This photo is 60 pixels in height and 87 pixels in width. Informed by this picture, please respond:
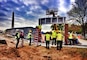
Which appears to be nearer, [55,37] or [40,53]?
[40,53]

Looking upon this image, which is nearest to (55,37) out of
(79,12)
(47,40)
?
(47,40)

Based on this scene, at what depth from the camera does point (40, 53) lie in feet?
30.7

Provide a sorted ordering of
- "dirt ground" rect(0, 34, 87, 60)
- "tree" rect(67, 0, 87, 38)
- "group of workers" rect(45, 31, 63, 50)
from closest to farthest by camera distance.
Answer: "dirt ground" rect(0, 34, 87, 60) → "tree" rect(67, 0, 87, 38) → "group of workers" rect(45, 31, 63, 50)

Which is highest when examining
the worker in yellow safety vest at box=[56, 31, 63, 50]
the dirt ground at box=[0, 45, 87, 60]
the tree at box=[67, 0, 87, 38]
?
the tree at box=[67, 0, 87, 38]

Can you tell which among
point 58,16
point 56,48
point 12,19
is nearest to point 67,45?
point 56,48

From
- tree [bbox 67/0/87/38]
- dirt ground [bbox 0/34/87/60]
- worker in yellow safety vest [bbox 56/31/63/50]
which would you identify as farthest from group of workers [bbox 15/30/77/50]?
tree [bbox 67/0/87/38]

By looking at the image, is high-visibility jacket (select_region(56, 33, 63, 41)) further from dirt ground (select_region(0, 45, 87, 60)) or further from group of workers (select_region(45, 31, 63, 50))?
dirt ground (select_region(0, 45, 87, 60))

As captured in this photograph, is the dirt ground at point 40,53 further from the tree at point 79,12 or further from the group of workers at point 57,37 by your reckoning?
the tree at point 79,12

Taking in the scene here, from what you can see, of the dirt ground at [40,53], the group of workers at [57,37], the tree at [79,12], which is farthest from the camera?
the group of workers at [57,37]

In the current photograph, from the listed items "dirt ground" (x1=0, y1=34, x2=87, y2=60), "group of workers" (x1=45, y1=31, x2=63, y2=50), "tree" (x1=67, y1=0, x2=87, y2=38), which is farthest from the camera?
"group of workers" (x1=45, y1=31, x2=63, y2=50)

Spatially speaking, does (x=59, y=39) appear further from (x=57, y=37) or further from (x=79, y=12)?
(x=79, y=12)

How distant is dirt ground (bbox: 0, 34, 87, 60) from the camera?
30.2ft

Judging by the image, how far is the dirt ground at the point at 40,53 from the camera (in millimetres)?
9211

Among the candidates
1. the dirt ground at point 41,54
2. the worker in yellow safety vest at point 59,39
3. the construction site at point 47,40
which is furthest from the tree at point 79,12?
the dirt ground at point 41,54
